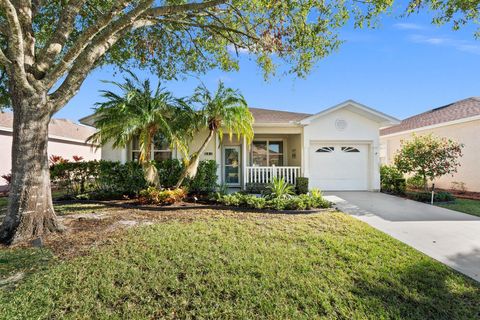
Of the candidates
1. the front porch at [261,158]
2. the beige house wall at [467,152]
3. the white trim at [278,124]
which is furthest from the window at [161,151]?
the beige house wall at [467,152]

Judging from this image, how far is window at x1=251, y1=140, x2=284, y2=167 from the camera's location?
13609 mm

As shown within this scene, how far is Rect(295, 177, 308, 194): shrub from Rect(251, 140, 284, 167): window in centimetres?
310

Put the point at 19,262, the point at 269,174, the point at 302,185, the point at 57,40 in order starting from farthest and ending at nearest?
1. the point at 269,174
2. the point at 302,185
3. the point at 57,40
4. the point at 19,262

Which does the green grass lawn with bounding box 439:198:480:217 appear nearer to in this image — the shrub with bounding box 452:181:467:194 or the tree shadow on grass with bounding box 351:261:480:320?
the shrub with bounding box 452:181:467:194

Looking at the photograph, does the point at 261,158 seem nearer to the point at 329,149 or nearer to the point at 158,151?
the point at 329,149

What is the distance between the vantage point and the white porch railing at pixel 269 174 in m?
11.0

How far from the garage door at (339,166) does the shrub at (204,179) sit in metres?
5.05

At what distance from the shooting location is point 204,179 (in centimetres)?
963

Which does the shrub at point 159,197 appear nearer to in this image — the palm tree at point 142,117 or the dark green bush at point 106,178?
the palm tree at point 142,117

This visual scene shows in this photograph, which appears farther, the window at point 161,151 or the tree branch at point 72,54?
the window at point 161,151

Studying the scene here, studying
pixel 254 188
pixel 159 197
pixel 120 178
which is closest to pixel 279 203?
pixel 254 188

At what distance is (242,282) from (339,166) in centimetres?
978

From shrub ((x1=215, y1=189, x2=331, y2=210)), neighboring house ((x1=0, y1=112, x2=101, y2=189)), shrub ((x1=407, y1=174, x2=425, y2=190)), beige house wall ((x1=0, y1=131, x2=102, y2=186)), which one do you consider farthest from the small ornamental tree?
neighboring house ((x1=0, y1=112, x2=101, y2=189))

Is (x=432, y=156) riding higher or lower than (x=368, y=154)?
lower
